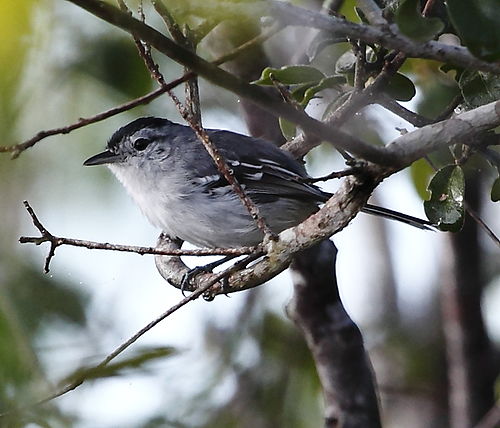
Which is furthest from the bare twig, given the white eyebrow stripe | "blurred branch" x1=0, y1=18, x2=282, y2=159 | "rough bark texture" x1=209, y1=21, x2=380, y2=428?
"rough bark texture" x1=209, y1=21, x2=380, y2=428

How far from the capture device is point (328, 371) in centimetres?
393

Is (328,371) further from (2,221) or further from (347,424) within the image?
(2,221)

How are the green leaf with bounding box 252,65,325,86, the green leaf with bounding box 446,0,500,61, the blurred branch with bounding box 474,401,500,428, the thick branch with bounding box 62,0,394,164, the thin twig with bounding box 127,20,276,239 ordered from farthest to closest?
1. the blurred branch with bounding box 474,401,500,428
2. the green leaf with bounding box 252,65,325,86
3. the thin twig with bounding box 127,20,276,239
4. the green leaf with bounding box 446,0,500,61
5. the thick branch with bounding box 62,0,394,164

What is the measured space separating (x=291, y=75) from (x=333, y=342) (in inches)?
61.5

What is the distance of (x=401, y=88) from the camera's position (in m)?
2.68

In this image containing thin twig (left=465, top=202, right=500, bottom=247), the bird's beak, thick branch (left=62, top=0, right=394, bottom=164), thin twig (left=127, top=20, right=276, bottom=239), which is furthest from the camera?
the bird's beak

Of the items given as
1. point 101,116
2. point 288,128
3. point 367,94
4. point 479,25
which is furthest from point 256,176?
point 479,25

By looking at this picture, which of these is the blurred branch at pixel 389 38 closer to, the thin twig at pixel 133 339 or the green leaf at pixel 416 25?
the green leaf at pixel 416 25

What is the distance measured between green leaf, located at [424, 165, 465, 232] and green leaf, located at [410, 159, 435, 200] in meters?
0.91

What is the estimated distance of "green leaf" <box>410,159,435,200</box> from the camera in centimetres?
349

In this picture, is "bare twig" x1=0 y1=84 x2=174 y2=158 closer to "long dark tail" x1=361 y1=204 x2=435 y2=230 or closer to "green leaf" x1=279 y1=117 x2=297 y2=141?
"green leaf" x1=279 y1=117 x2=297 y2=141

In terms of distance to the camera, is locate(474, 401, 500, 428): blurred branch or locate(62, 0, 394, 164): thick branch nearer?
locate(62, 0, 394, 164): thick branch

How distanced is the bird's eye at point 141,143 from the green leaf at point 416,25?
8.38 feet

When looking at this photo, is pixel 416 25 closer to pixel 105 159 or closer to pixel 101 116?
pixel 101 116
